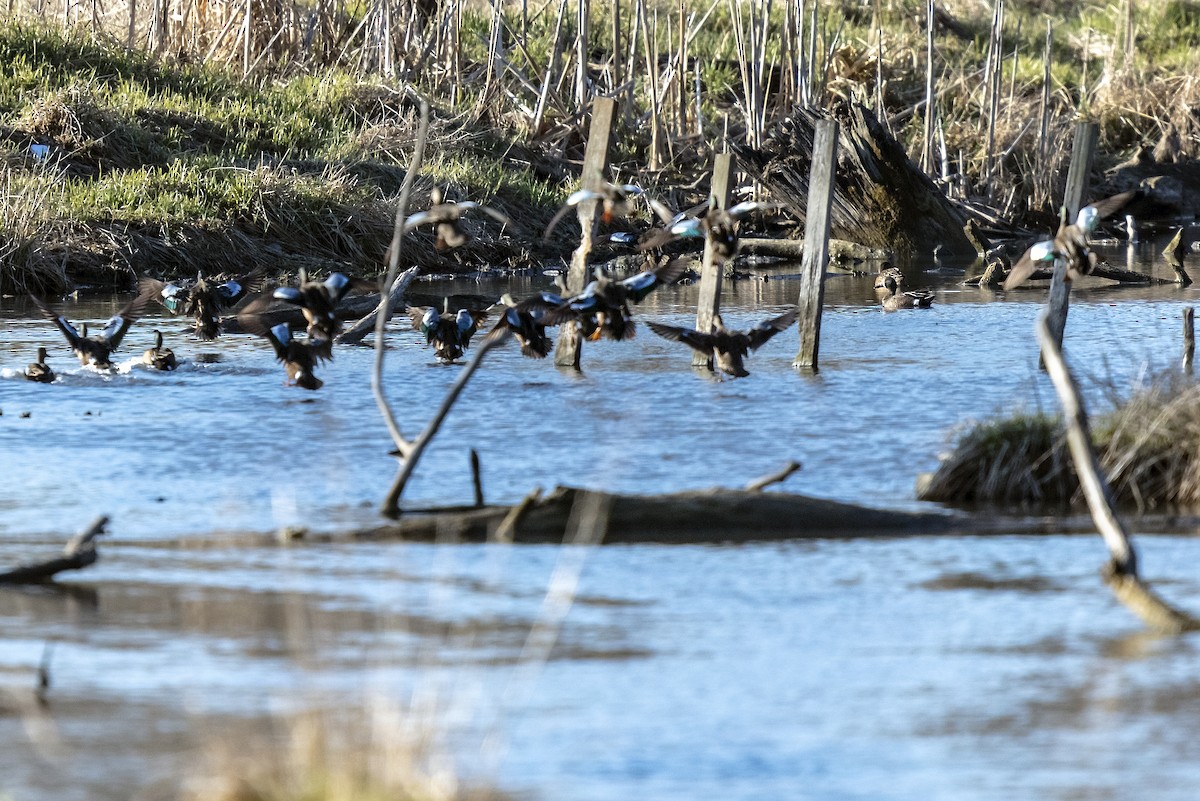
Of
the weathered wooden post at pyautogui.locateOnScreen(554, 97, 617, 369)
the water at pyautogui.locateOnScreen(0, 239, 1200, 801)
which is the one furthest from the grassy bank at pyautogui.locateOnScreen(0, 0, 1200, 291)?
the water at pyautogui.locateOnScreen(0, 239, 1200, 801)

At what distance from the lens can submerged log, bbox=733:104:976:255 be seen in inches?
653

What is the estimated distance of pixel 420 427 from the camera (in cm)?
811

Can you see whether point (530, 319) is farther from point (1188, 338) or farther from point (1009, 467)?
point (1188, 338)

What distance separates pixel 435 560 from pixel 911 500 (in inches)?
71.8

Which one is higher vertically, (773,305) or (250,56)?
(250,56)

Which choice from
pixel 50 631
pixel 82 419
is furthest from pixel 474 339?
pixel 50 631

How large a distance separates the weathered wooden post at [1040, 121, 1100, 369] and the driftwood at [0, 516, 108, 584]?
15.7 ft

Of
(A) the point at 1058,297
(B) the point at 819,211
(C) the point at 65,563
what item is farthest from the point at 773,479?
(B) the point at 819,211

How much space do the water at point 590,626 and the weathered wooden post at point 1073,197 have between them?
560 mm

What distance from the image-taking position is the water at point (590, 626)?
3543 mm

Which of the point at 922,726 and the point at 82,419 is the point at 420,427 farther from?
the point at 922,726

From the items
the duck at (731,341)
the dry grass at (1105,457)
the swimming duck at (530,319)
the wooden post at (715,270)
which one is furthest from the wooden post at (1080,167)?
the swimming duck at (530,319)

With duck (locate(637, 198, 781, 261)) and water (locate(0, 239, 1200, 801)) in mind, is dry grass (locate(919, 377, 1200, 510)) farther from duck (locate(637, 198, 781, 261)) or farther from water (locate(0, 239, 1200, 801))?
duck (locate(637, 198, 781, 261))

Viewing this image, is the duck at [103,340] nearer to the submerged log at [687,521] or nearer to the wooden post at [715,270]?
the wooden post at [715,270]
